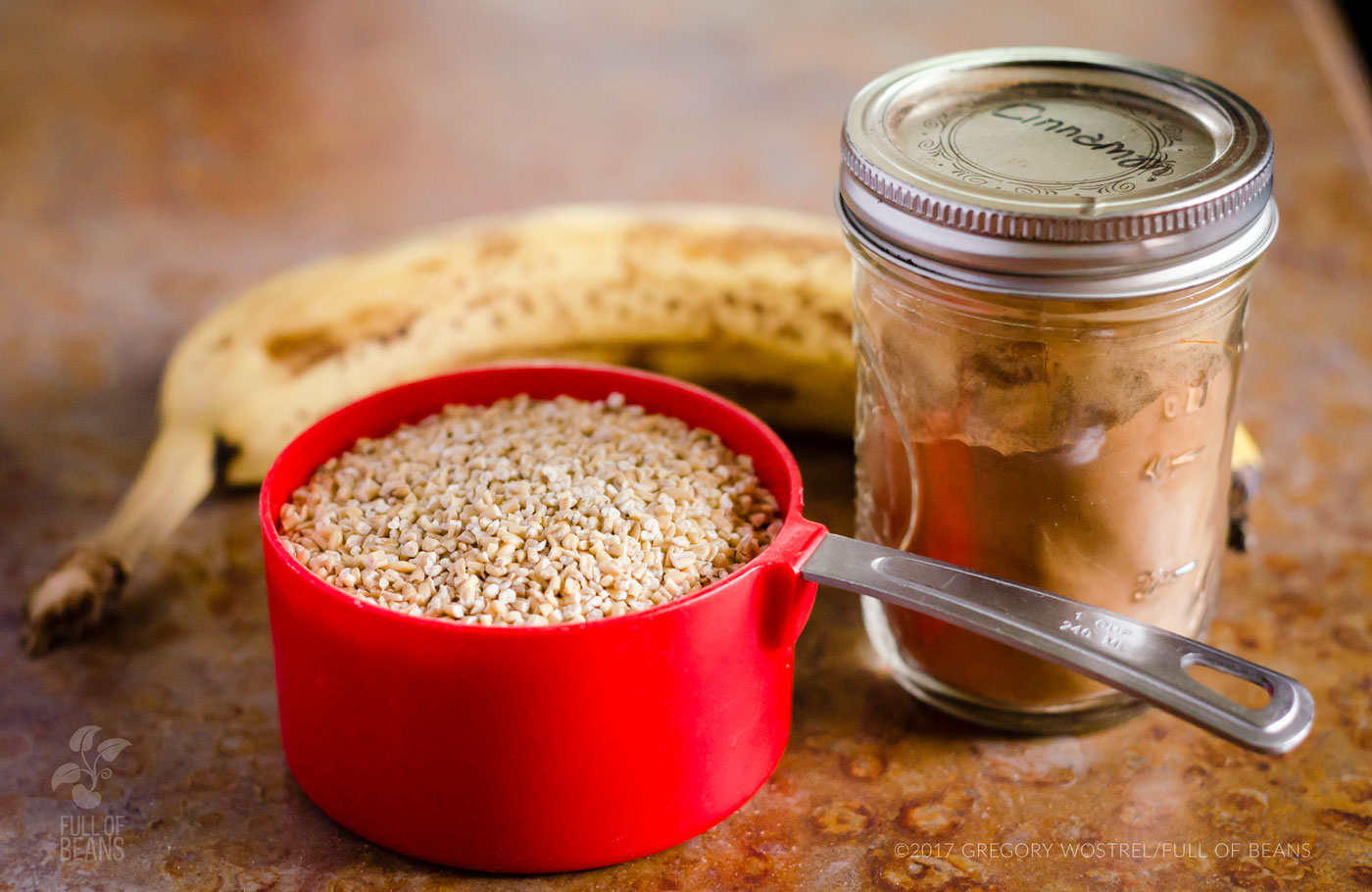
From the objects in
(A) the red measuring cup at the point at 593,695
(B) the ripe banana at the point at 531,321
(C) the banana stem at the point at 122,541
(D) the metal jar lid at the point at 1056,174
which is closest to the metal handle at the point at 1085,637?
(A) the red measuring cup at the point at 593,695

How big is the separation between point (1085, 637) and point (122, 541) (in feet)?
1.88

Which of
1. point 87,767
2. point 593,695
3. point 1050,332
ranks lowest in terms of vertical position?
point 87,767

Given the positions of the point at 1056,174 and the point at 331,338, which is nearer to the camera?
the point at 1056,174

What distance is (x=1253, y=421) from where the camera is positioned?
98 centimetres

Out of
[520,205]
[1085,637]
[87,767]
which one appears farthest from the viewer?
[520,205]

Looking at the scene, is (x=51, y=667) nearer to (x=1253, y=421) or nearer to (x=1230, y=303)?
(x=1230, y=303)

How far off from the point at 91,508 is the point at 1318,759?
78 cm

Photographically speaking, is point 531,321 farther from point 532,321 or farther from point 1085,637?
point 1085,637

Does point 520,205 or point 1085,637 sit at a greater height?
point 1085,637

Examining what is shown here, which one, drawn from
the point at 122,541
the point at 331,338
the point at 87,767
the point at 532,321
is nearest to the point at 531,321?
the point at 532,321

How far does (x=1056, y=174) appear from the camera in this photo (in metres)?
0.61

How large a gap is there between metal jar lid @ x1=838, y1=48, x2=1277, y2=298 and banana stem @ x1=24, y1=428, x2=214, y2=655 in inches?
18.5

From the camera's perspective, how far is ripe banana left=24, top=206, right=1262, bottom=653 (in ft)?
2.91

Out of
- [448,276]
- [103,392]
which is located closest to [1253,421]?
[448,276]
